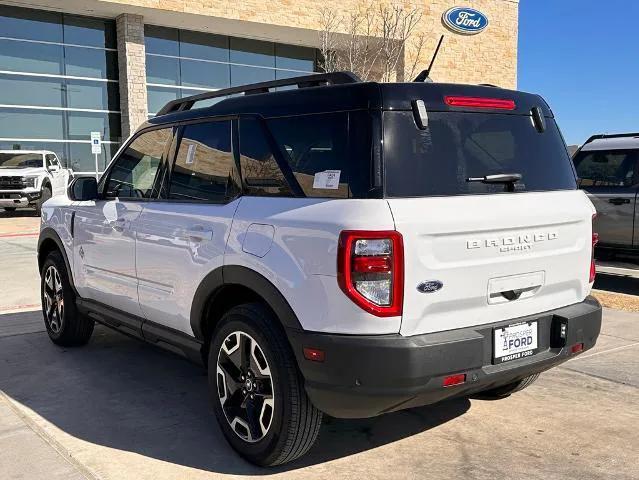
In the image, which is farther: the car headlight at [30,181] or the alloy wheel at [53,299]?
the car headlight at [30,181]

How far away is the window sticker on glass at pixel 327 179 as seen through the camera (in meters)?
2.98

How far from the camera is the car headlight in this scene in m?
19.8

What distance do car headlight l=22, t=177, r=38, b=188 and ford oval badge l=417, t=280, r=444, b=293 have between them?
19406 millimetres

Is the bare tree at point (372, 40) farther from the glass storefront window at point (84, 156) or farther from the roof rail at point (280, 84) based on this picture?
the roof rail at point (280, 84)

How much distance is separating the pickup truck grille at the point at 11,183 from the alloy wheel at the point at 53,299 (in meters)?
15.5

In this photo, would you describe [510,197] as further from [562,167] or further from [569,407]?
[569,407]

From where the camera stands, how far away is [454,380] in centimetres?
293

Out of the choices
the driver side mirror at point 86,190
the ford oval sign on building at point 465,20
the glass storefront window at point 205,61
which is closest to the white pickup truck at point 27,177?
the glass storefront window at point 205,61

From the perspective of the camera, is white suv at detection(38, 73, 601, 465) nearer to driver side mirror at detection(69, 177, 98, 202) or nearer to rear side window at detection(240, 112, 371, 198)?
rear side window at detection(240, 112, 371, 198)

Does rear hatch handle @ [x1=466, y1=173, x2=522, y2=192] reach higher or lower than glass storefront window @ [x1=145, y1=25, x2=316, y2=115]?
lower

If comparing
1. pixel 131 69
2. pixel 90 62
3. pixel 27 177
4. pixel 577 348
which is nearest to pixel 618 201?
pixel 577 348

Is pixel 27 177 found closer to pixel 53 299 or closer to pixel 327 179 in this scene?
pixel 53 299

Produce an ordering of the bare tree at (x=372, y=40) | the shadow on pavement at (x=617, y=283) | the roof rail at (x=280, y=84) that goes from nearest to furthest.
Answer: the roof rail at (x=280, y=84), the shadow on pavement at (x=617, y=283), the bare tree at (x=372, y=40)

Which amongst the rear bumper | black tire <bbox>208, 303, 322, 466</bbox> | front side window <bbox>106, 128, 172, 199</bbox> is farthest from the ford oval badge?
front side window <bbox>106, 128, 172, 199</bbox>
